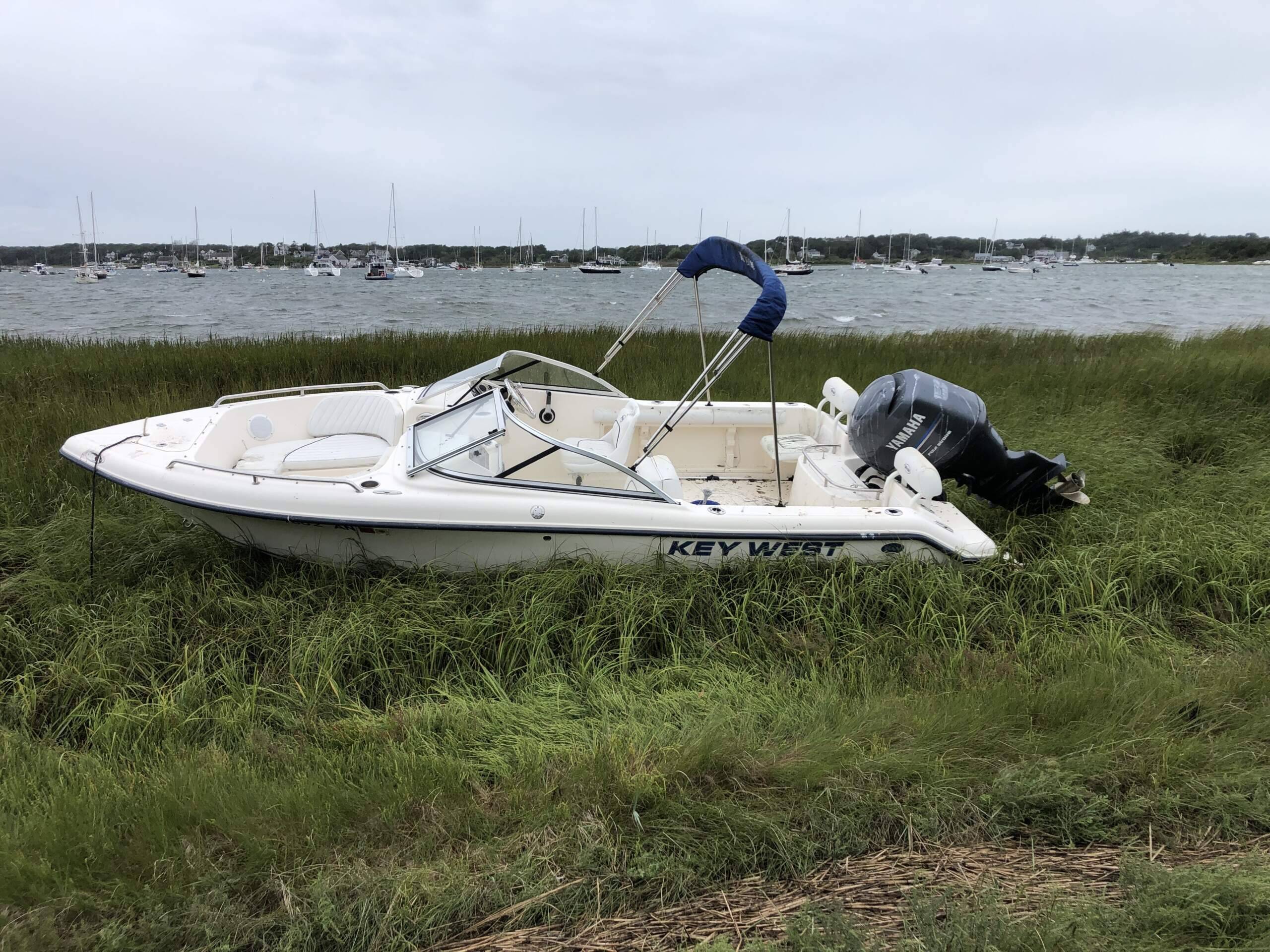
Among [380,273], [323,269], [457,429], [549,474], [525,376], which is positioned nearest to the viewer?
[457,429]

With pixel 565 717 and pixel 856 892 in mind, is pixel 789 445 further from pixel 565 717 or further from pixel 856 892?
pixel 856 892

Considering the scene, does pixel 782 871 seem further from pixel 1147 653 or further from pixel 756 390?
pixel 756 390

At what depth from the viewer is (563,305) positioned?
87.1 feet

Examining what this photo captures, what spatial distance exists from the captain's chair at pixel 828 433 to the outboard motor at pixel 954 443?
56 cm

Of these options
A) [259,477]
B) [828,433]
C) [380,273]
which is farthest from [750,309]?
[380,273]

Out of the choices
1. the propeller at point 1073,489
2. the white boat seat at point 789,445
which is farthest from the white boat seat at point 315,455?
the propeller at point 1073,489

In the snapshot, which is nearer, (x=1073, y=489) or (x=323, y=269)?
(x=1073, y=489)

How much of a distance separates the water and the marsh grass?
31.0 ft

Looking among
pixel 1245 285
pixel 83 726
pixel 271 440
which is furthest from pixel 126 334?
pixel 1245 285

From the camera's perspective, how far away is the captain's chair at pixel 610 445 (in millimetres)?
4152

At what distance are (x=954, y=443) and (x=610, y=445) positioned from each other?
7.09 ft

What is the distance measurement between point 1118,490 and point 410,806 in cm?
547

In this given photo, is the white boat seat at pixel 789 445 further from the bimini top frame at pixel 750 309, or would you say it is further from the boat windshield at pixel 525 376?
the boat windshield at pixel 525 376

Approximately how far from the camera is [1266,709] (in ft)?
9.16
